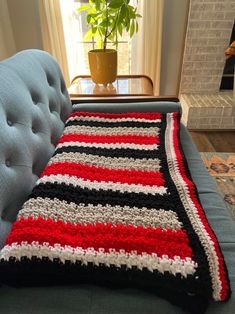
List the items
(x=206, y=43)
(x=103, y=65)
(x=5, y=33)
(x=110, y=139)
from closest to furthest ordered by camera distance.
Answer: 1. (x=110, y=139)
2. (x=103, y=65)
3. (x=5, y=33)
4. (x=206, y=43)

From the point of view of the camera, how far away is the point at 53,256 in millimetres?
549

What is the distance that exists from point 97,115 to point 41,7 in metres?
1.41

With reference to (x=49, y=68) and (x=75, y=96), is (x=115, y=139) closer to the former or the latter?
(x=49, y=68)

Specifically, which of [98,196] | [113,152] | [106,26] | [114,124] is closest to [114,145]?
[113,152]

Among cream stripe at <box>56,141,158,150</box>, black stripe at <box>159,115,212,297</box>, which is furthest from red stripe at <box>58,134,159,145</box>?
black stripe at <box>159,115,212,297</box>

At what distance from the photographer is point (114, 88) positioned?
1.71 metres

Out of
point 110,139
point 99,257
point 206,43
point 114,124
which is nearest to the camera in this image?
point 99,257

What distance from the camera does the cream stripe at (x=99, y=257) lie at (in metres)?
0.54

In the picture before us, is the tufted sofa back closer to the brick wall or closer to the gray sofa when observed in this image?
the gray sofa

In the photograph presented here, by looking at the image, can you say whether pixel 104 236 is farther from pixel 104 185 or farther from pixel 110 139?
pixel 110 139

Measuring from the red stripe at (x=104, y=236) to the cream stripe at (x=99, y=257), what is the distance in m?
0.01

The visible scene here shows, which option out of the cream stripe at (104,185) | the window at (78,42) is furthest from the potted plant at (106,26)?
the cream stripe at (104,185)

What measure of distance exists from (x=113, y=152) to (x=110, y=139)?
92mm

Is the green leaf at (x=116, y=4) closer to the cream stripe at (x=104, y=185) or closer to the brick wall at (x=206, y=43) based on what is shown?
the brick wall at (x=206, y=43)
